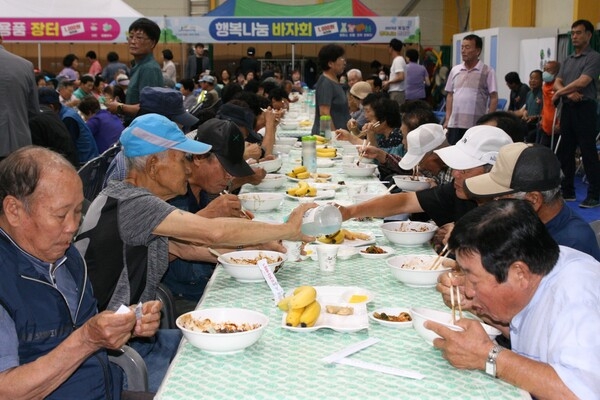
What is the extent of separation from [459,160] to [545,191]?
0.72m

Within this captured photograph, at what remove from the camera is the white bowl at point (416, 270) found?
237 centimetres

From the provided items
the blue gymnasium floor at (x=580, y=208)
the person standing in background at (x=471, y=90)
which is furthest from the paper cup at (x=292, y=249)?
the person standing in background at (x=471, y=90)

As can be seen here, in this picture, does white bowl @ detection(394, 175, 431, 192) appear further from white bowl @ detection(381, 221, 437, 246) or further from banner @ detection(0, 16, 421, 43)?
banner @ detection(0, 16, 421, 43)

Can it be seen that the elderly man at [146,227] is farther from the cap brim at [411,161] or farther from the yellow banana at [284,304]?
the cap brim at [411,161]

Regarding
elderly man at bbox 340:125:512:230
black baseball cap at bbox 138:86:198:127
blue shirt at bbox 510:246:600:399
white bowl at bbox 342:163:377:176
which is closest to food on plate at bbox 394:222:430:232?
elderly man at bbox 340:125:512:230

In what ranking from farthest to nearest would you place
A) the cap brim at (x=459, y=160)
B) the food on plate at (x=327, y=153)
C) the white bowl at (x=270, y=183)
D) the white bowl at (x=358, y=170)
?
the food on plate at (x=327, y=153) < the white bowl at (x=358, y=170) < the white bowl at (x=270, y=183) < the cap brim at (x=459, y=160)

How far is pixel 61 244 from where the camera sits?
5.99ft

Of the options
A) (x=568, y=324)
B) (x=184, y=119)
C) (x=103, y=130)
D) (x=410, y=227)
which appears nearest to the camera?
(x=568, y=324)

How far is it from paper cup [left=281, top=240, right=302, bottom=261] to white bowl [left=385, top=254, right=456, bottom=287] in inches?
14.6

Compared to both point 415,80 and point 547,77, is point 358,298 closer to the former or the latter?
point 547,77

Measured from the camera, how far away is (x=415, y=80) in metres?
11.6

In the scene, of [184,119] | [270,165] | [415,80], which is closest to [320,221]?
[184,119]

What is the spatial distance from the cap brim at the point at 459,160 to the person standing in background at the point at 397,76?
28.5ft

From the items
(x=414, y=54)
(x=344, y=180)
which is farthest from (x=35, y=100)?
(x=414, y=54)
